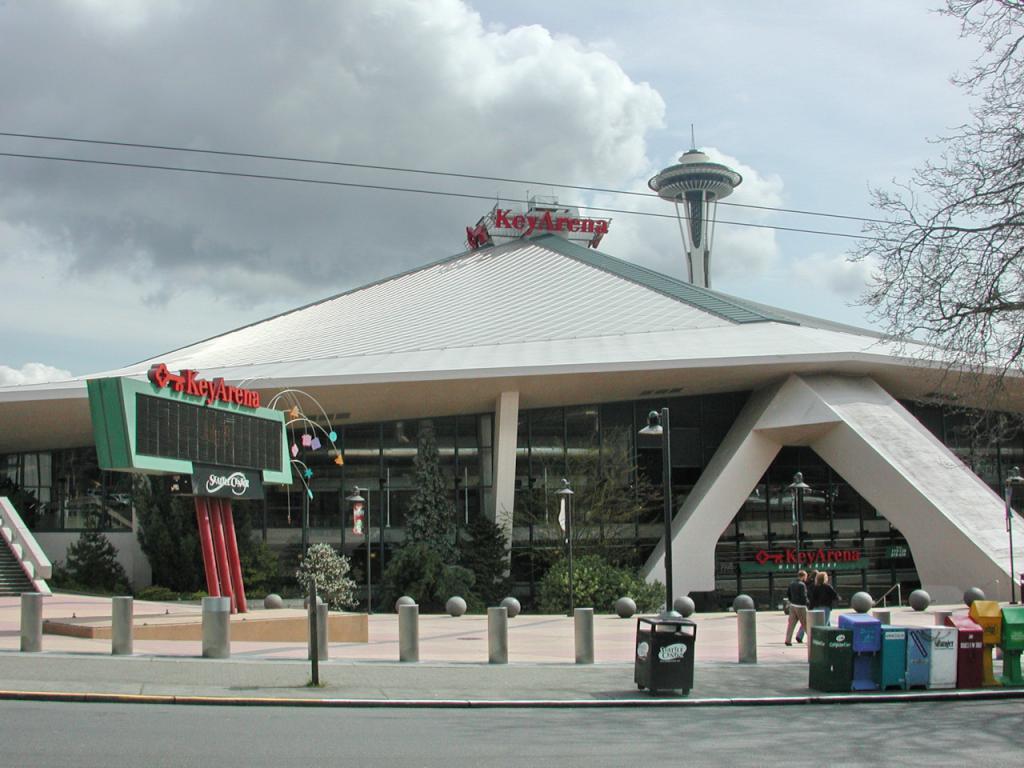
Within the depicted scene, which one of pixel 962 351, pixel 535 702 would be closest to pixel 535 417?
pixel 962 351

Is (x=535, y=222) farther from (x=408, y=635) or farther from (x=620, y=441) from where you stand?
(x=408, y=635)

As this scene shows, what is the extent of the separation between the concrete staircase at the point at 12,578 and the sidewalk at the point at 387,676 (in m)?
9.84

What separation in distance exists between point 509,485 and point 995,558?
14320 mm

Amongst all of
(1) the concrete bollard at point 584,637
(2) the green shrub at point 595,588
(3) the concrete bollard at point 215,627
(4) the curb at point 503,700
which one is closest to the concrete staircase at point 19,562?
(2) the green shrub at point 595,588

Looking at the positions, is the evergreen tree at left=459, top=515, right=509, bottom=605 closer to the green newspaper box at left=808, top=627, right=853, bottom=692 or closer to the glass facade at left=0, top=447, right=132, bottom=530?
the glass facade at left=0, top=447, right=132, bottom=530

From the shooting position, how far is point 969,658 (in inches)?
567

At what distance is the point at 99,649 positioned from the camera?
16.1m

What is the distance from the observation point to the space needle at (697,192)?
100312 mm

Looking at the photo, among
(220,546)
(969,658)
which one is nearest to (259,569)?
(220,546)

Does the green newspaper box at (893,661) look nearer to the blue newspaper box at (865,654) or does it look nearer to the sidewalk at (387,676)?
the blue newspaper box at (865,654)

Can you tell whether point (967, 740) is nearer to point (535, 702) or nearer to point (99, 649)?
point (535, 702)

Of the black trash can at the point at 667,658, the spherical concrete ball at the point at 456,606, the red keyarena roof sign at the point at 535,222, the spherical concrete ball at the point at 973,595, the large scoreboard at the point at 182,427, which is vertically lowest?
the spherical concrete ball at the point at 456,606

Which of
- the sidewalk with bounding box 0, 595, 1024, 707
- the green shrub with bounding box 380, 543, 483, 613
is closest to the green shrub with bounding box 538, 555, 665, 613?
the green shrub with bounding box 380, 543, 483, 613

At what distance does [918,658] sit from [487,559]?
2008 centimetres
